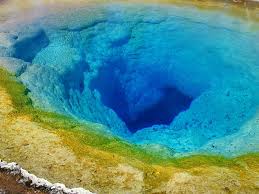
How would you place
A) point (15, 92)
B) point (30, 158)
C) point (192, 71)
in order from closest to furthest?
point (30, 158), point (15, 92), point (192, 71)

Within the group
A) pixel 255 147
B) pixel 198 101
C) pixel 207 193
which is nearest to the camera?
pixel 207 193

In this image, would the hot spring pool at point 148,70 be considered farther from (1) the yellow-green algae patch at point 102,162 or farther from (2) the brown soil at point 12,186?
(2) the brown soil at point 12,186

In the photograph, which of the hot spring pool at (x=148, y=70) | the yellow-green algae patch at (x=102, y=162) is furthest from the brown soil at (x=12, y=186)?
the hot spring pool at (x=148, y=70)

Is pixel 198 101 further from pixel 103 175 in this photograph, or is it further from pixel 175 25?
pixel 103 175

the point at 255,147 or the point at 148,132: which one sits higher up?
the point at 255,147

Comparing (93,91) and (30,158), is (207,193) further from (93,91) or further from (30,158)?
(93,91)

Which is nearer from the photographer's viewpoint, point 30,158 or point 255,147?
point 30,158

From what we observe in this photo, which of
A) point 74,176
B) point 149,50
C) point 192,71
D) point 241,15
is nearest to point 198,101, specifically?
point 192,71

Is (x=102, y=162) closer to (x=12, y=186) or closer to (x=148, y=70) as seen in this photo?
(x=12, y=186)
